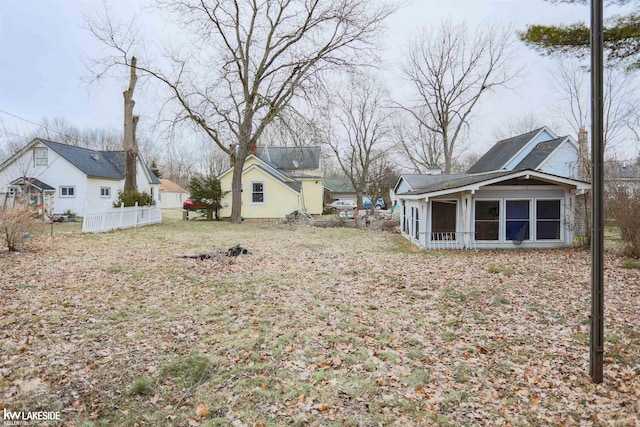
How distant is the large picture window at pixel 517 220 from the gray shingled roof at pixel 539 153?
7.10 m

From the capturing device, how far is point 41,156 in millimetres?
22594

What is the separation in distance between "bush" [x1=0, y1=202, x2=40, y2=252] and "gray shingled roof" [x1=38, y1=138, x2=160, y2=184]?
47.7 feet

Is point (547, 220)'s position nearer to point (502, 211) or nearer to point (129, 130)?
point (502, 211)

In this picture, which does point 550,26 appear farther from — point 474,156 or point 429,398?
point 474,156

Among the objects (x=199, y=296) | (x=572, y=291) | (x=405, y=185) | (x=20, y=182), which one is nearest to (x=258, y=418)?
(x=199, y=296)

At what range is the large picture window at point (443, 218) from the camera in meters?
12.9

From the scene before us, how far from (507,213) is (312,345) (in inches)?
411

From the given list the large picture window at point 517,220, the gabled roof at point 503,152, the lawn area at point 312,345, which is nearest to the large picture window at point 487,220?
the large picture window at point 517,220

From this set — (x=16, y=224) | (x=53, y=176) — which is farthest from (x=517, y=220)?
(x=53, y=176)

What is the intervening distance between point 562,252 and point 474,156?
134ft

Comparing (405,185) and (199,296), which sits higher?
(405,185)

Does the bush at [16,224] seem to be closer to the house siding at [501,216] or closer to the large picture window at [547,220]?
the house siding at [501,216]

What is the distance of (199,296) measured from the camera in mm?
6543

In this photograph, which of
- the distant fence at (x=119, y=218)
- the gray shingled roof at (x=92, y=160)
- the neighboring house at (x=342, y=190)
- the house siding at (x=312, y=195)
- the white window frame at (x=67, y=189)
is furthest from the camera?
the neighboring house at (x=342, y=190)
